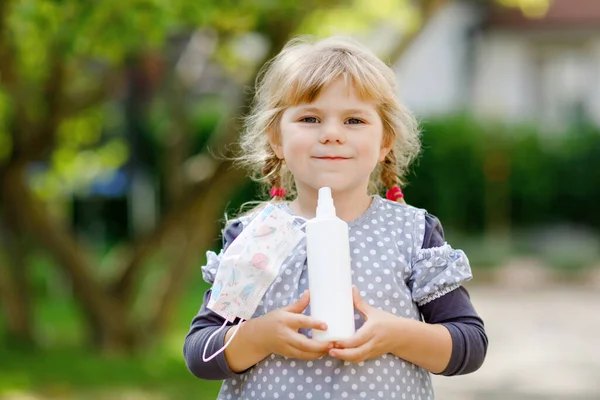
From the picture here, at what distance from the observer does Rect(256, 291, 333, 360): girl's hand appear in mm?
1868

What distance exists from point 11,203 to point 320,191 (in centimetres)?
635

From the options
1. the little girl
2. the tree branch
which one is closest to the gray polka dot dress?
the little girl

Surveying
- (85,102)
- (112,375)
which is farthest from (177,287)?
(85,102)

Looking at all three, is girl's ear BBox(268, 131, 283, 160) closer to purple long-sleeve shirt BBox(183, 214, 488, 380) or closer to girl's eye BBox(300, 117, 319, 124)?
girl's eye BBox(300, 117, 319, 124)

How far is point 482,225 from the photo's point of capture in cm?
1509

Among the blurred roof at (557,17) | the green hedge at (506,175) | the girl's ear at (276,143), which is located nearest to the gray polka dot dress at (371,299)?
the girl's ear at (276,143)

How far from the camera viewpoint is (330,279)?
184cm

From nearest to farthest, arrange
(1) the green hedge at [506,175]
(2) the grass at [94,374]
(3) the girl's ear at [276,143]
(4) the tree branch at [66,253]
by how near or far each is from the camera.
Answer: (3) the girl's ear at [276,143]
(2) the grass at [94,374]
(4) the tree branch at [66,253]
(1) the green hedge at [506,175]

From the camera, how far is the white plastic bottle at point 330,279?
6.04 ft

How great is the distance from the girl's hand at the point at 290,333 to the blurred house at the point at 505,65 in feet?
50.6

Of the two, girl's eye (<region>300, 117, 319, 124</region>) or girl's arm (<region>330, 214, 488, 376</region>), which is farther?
girl's eye (<region>300, 117, 319, 124</region>)

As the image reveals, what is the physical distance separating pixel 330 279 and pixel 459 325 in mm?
345

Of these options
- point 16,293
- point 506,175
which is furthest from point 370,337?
point 506,175

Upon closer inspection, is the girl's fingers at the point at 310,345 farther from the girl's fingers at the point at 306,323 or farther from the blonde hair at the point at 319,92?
the blonde hair at the point at 319,92
